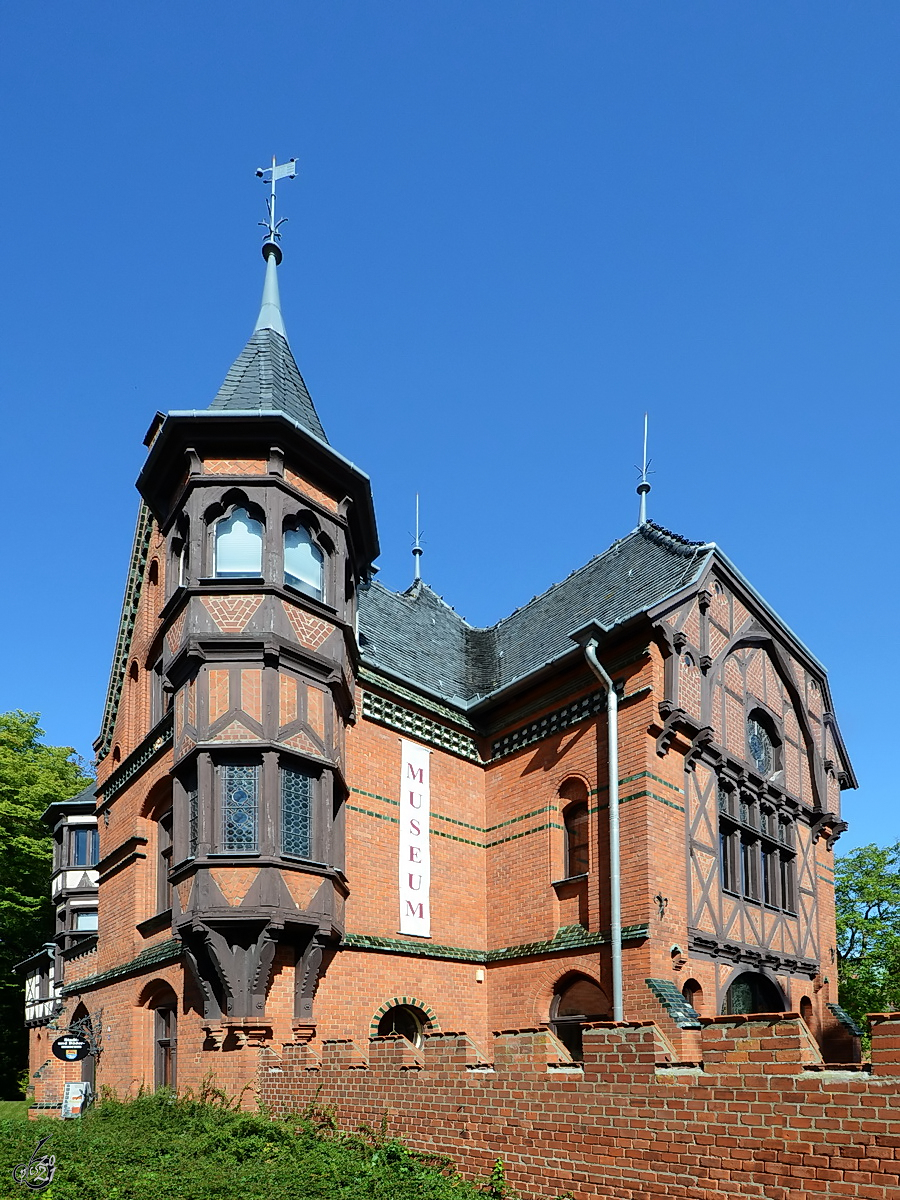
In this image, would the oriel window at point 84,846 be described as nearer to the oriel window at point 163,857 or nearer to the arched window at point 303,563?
the oriel window at point 163,857

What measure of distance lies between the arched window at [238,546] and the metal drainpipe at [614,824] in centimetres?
551

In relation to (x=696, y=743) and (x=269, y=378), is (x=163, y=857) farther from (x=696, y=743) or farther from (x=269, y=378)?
(x=696, y=743)

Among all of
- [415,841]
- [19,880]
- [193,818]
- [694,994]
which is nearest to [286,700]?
[193,818]

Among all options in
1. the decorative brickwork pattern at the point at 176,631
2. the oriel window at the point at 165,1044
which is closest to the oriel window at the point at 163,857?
the oriel window at the point at 165,1044

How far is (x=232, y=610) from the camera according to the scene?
50.2 ft

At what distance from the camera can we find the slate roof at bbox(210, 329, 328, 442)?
55.3ft

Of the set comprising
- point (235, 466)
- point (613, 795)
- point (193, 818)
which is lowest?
point (193, 818)

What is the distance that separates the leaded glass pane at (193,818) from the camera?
14773 millimetres

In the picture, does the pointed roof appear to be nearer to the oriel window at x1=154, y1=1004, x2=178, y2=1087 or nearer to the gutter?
the gutter

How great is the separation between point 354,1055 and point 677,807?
23.4 feet

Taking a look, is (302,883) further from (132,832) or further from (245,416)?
(245,416)

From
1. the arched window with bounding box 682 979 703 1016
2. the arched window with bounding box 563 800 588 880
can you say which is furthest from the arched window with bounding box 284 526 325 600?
the arched window with bounding box 682 979 703 1016

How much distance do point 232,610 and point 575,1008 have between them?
27.6ft

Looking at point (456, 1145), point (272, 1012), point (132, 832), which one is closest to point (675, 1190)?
point (456, 1145)
